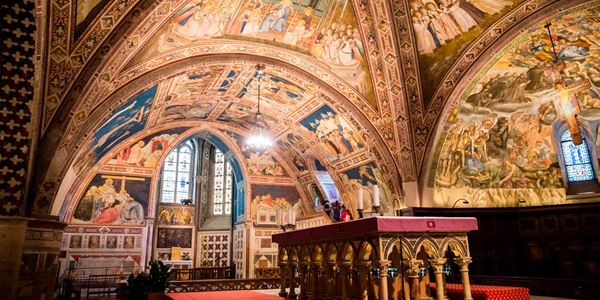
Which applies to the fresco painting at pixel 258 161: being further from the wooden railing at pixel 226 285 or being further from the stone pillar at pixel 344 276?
the stone pillar at pixel 344 276

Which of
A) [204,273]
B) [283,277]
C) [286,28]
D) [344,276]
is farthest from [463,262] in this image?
[204,273]

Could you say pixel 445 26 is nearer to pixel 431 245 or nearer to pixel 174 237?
pixel 431 245

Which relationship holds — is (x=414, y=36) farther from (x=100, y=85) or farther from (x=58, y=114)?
(x=58, y=114)

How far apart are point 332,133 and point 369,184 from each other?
2395 millimetres

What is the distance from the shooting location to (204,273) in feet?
61.0

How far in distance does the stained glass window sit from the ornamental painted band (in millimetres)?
9964

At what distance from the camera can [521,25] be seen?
9.80m

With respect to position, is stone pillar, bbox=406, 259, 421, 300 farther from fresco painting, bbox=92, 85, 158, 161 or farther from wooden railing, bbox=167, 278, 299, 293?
fresco painting, bbox=92, 85, 158, 161

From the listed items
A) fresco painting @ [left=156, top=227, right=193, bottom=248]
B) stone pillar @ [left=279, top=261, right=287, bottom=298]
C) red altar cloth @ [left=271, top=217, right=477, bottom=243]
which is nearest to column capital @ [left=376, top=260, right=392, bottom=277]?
red altar cloth @ [left=271, top=217, right=477, bottom=243]

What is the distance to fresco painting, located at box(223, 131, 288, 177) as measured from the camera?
743 inches

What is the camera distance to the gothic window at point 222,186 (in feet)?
71.5

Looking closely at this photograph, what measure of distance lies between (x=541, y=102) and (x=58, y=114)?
42.4 feet

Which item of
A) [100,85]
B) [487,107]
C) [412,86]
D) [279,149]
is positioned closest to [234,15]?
[100,85]

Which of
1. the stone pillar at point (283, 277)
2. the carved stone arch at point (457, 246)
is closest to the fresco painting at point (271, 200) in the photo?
the stone pillar at point (283, 277)
